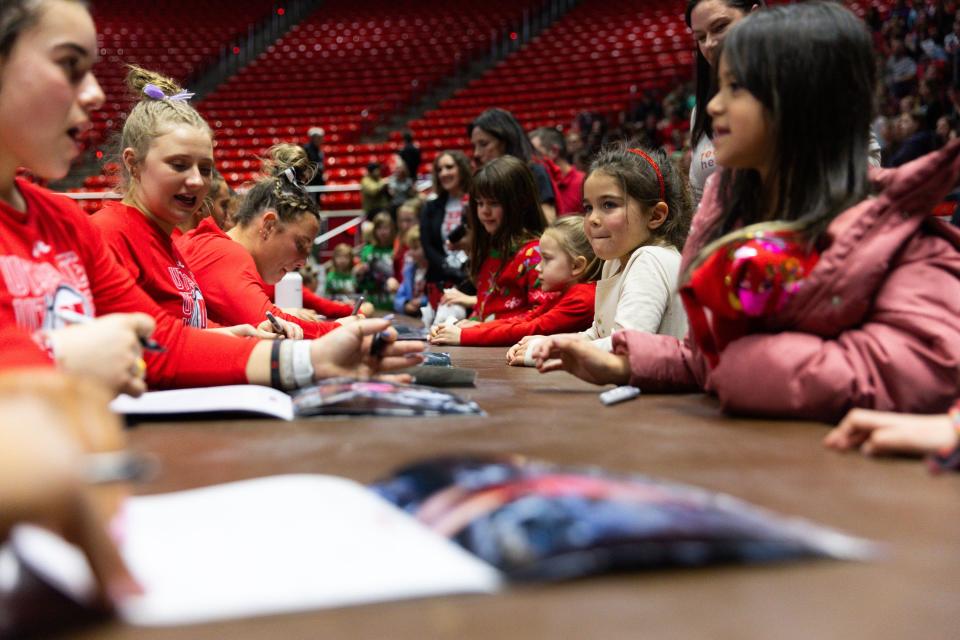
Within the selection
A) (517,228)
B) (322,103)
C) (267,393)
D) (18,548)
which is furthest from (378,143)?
(18,548)

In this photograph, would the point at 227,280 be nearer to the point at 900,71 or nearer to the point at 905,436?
the point at 905,436

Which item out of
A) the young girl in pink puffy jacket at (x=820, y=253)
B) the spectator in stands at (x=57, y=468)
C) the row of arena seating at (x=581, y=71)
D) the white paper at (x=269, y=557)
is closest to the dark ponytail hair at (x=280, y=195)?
the young girl in pink puffy jacket at (x=820, y=253)

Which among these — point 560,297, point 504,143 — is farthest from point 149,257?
point 504,143

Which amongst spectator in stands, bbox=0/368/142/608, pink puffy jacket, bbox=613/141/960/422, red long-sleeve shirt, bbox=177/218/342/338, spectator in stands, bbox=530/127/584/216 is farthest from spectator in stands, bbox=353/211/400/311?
spectator in stands, bbox=0/368/142/608

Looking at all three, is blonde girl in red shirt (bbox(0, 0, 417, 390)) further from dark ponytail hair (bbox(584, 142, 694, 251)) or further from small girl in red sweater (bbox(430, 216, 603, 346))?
small girl in red sweater (bbox(430, 216, 603, 346))

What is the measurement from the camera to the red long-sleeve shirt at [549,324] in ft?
8.68

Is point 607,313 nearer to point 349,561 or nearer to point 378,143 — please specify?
point 349,561

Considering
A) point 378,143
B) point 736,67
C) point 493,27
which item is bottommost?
point 378,143

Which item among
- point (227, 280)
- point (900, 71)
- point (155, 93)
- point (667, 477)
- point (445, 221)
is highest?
point (155, 93)

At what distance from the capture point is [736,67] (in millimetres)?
1223

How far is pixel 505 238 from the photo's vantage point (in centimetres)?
316

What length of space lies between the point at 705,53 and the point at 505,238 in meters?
1.16

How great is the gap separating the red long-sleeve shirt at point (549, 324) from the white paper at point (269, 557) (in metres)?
1.90

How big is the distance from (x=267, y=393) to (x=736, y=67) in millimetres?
770
